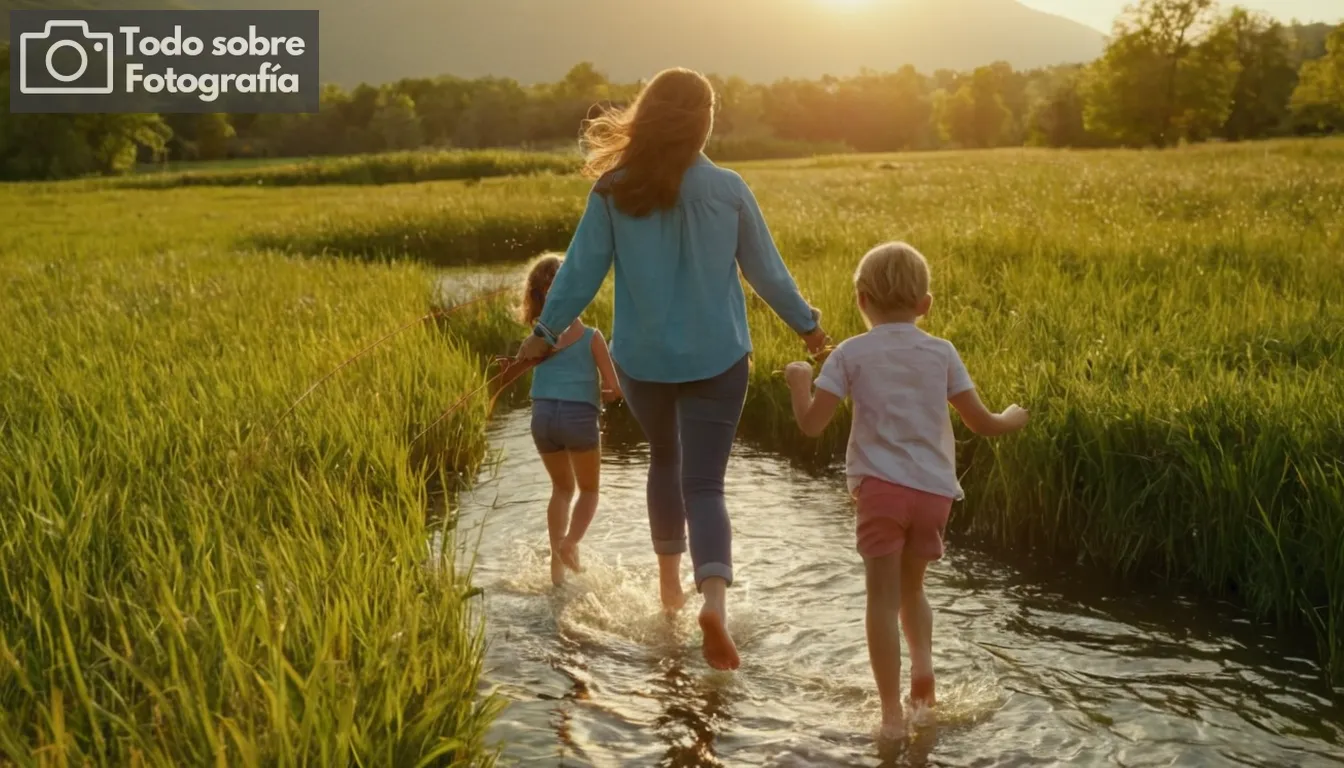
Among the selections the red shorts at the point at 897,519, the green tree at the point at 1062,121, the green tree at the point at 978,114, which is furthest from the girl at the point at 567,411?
the green tree at the point at 978,114

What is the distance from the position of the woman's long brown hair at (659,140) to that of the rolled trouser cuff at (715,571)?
4.66 ft

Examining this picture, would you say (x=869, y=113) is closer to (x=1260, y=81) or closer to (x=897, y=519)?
(x=1260, y=81)

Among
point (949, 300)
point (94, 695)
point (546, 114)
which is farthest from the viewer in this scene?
point (546, 114)

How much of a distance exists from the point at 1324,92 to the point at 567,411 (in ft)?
205

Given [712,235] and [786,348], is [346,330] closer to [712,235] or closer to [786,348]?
[786,348]

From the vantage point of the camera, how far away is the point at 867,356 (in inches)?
151

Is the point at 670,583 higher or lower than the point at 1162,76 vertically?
lower

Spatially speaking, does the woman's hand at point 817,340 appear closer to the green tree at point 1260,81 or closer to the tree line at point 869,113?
the tree line at point 869,113

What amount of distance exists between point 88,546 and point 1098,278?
8538 millimetres

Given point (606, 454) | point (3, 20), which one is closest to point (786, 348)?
point (606, 454)

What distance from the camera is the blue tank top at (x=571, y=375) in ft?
17.5

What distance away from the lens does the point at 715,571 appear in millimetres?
4531

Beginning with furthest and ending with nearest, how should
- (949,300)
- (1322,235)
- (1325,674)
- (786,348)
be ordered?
1. (1322,235)
2. (949,300)
3. (786,348)
4. (1325,674)

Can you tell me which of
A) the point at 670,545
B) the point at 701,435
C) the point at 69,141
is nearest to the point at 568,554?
the point at 670,545
